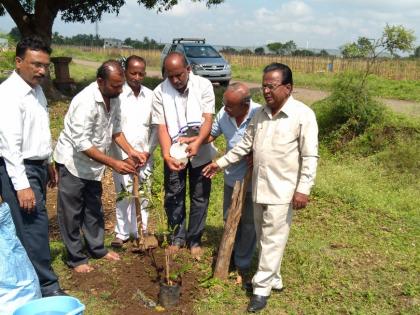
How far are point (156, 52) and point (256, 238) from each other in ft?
117

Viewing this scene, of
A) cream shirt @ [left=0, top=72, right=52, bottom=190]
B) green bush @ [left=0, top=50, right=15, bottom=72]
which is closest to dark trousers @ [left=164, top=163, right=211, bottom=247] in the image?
cream shirt @ [left=0, top=72, right=52, bottom=190]

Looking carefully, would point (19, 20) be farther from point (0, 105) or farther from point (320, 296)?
point (320, 296)

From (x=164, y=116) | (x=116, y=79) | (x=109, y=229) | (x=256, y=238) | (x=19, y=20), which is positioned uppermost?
(x=19, y=20)

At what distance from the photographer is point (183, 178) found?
158 inches

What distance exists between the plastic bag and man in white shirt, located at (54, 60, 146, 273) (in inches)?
30.0

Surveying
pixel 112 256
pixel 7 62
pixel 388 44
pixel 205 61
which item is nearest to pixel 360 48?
pixel 388 44

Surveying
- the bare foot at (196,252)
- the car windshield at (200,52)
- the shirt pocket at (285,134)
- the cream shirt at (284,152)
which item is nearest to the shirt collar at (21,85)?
the cream shirt at (284,152)

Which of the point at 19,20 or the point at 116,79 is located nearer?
the point at 116,79

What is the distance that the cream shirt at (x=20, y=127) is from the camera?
2.87 metres

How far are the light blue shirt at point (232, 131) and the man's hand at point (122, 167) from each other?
2.50 feet

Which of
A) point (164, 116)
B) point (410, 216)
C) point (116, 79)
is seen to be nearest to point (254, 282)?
point (164, 116)

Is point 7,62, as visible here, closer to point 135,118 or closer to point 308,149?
point 135,118

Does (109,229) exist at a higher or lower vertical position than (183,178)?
lower

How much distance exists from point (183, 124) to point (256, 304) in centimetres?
158
